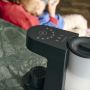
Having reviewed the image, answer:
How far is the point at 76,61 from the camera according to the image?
83 centimetres

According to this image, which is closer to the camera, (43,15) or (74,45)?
(74,45)

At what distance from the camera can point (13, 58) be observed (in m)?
1.32

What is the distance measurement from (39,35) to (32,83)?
15 centimetres

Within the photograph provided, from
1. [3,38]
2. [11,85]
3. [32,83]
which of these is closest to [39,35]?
[32,83]

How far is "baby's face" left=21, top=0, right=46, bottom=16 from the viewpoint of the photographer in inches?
78.4

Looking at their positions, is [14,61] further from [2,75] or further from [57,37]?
[57,37]

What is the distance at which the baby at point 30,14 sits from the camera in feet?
6.01

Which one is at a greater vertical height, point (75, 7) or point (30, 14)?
point (30, 14)

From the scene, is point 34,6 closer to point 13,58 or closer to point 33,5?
point 33,5

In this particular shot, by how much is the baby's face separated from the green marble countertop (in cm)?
48

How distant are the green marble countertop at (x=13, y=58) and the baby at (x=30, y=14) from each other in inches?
10.9

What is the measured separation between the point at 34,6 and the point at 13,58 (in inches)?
29.8

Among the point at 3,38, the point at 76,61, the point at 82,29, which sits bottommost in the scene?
the point at 82,29

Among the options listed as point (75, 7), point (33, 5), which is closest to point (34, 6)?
point (33, 5)
